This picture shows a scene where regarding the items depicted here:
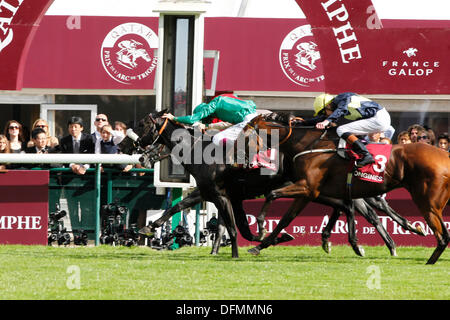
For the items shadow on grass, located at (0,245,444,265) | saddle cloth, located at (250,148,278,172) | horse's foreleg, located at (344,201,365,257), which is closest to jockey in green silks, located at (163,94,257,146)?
saddle cloth, located at (250,148,278,172)

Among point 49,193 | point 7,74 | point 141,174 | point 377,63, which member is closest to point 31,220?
point 49,193

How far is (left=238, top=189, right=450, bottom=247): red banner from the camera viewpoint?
13.0 m

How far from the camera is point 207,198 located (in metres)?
11.0

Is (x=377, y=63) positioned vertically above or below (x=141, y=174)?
above

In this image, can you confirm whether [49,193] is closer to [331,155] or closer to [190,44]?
[190,44]

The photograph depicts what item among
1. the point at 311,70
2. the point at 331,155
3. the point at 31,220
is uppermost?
the point at 311,70

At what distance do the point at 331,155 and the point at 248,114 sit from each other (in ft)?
3.44

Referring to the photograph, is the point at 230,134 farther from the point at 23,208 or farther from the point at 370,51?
the point at 370,51

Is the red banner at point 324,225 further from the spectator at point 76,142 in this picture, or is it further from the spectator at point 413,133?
the spectator at point 76,142

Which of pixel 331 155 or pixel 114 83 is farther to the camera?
pixel 114 83

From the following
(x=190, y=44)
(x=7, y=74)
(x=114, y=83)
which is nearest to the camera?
(x=190, y=44)

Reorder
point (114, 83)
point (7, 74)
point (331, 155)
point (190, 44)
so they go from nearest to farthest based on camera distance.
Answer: point (331, 155) < point (190, 44) < point (7, 74) < point (114, 83)

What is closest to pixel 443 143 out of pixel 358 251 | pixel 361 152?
pixel 358 251

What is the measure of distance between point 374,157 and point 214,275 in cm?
281
